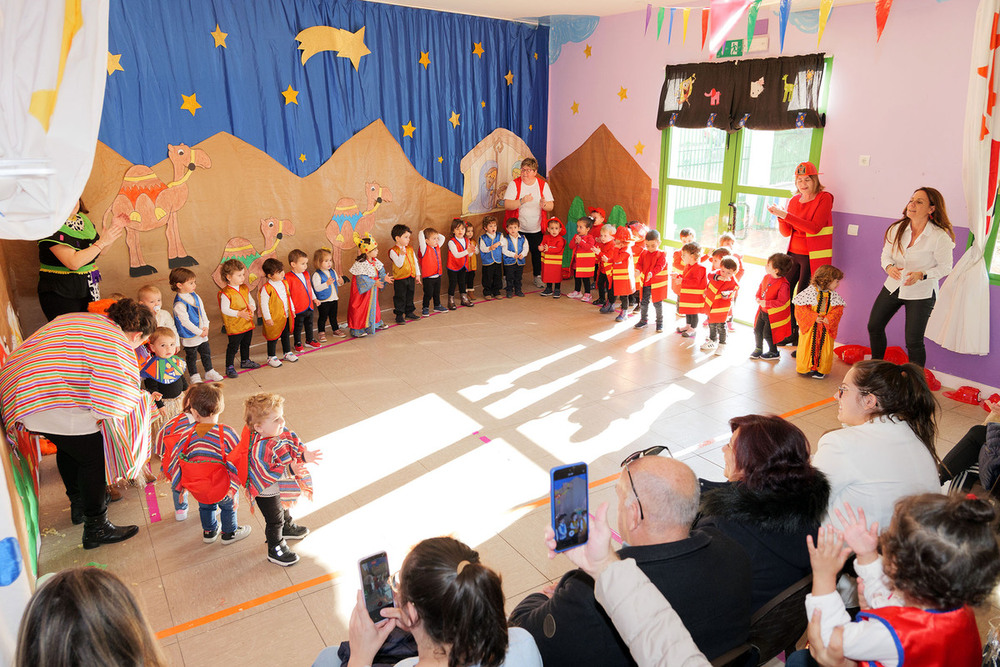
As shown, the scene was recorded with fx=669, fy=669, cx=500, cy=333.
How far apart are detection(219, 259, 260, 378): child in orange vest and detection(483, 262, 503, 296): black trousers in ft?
10.2

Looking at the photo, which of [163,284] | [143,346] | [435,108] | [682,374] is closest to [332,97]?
[435,108]

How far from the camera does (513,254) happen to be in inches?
320

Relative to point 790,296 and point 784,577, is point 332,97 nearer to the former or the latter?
point 790,296

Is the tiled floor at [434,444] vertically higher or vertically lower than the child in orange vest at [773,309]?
lower

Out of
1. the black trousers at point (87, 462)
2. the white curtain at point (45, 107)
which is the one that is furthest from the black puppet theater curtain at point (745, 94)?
the black trousers at point (87, 462)

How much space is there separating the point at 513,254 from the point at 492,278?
39 cm

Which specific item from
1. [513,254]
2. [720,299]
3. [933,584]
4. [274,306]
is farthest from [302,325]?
[933,584]

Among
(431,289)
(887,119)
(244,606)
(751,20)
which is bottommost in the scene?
(244,606)

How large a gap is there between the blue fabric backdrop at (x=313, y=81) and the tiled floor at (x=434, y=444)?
6.90 feet

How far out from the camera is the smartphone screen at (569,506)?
202 cm

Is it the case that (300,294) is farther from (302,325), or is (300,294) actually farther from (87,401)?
(87,401)

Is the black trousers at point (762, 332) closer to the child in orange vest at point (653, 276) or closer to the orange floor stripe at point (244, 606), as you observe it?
the child in orange vest at point (653, 276)

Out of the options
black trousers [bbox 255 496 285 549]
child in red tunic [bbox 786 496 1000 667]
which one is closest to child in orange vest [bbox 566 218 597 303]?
black trousers [bbox 255 496 285 549]

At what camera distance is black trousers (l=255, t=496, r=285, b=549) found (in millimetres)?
3340
